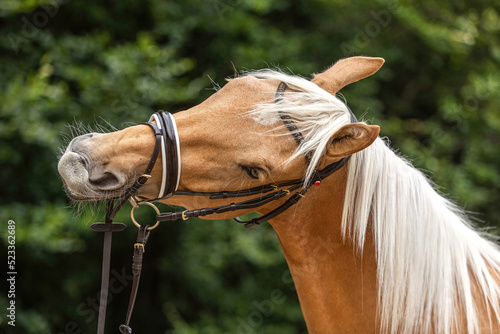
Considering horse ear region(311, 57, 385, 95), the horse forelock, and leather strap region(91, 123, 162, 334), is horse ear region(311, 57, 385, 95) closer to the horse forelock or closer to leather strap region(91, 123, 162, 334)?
the horse forelock

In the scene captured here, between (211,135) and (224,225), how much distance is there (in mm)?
3232

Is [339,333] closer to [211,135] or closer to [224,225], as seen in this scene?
[211,135]

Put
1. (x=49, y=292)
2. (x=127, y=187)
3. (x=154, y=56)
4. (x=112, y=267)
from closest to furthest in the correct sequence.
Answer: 1. (x=127, y=187)
2. (x=154, y=56)
3. (x=49, y=292)
4. (x=112, y=267)

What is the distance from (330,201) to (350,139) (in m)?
0.28

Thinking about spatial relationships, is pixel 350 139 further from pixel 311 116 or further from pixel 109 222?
pixel 109 222

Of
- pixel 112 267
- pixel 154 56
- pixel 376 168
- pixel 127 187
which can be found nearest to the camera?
pixel 127 187

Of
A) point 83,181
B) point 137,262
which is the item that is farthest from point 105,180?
point 137,262

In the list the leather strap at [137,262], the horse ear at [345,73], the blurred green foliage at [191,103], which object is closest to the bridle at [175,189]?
the leather strap at [137,262]

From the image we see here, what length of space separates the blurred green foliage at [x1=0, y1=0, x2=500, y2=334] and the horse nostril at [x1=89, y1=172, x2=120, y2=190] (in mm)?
2277

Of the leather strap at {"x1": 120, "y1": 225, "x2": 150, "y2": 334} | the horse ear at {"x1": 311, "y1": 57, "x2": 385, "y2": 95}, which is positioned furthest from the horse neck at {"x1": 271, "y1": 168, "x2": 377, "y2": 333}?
the leather strap at {"x1": 120, "y1": 225, "x2": 150, "y2": 334}

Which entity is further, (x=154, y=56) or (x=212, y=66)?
(x=212, y=66)

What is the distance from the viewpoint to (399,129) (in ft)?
17.3

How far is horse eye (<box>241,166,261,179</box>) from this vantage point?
161 cm

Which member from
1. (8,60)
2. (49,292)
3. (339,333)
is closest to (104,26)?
(8,60)
